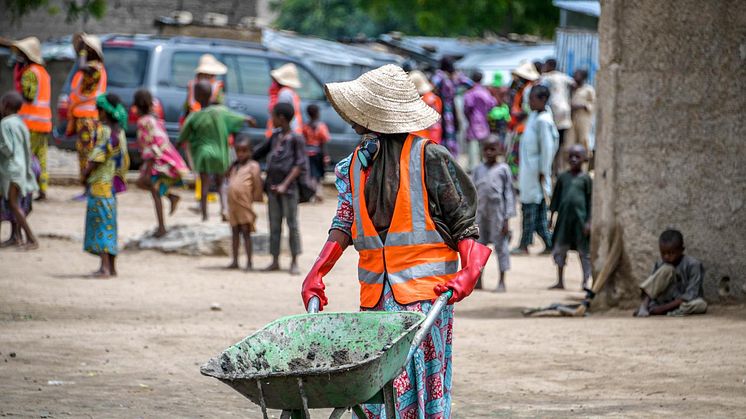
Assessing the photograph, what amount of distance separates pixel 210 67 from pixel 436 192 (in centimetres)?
1121

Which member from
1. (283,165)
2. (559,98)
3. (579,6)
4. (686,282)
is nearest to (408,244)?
(686,282)

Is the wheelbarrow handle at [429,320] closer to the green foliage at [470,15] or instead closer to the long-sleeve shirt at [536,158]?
the long-sleeve shirt at [536,158]

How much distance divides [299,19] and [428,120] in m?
42.6

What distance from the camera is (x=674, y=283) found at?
8.84 meters

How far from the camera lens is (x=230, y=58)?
17.5m

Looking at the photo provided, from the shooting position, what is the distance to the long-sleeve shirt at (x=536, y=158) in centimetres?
1252

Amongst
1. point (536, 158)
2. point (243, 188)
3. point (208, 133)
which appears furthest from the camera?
point (208, 133)

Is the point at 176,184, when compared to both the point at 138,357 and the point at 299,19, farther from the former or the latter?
the point at 299,19

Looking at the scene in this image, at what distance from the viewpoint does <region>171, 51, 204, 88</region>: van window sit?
16.9 meters

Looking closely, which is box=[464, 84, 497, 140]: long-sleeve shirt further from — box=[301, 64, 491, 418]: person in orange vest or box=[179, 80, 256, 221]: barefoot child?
box=[301, 64, 491, 418]: person in orange vest

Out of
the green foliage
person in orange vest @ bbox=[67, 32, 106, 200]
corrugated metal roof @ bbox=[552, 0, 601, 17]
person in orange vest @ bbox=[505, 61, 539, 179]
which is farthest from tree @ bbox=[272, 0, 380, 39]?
person in orange vest @ bbox=[67, 32, 106, 200]

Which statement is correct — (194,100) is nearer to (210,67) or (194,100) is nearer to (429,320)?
(210,67)

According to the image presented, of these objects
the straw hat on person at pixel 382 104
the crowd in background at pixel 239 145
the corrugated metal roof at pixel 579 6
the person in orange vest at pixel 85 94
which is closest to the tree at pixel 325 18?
the corrugated metal roof at pixel 579 6

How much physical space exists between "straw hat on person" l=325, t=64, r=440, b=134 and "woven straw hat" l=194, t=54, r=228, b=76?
35.0ft
